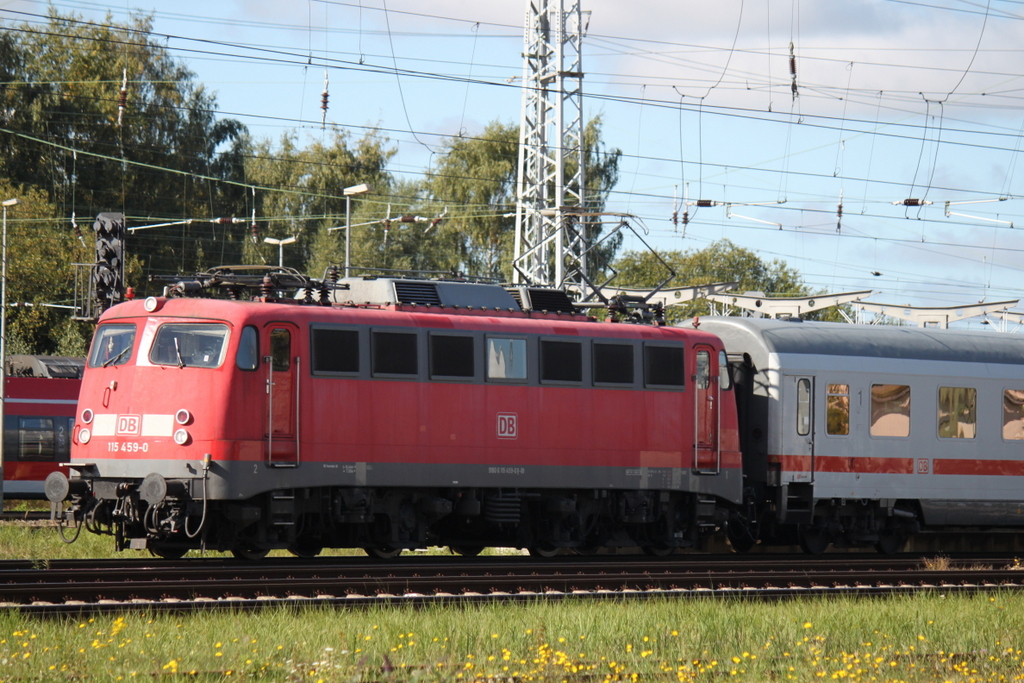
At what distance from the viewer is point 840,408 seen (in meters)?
23.7

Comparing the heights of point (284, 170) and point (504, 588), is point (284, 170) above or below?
above

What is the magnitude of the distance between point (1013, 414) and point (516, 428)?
1044cm

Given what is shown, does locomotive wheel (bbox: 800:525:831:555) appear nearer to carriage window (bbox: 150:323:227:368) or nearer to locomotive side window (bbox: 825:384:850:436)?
locomotive side window (bbox: 825:384:850:436)

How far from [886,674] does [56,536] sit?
17210mm

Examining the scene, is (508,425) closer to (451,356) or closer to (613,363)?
(451,356)

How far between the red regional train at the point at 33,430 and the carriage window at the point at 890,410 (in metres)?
23.5

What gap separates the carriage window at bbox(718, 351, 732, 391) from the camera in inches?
891

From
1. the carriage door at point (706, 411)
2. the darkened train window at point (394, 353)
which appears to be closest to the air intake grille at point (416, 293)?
the darkened train window at point (394, 353)

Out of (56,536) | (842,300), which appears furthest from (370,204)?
(56,536)

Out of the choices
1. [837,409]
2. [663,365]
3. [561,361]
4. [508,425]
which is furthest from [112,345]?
[837,409]

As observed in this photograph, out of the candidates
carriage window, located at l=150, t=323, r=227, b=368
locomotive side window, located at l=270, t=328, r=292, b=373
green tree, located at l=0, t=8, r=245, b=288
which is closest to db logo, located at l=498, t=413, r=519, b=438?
locomotive side window, located at l=270, t=328, r=292, b=373

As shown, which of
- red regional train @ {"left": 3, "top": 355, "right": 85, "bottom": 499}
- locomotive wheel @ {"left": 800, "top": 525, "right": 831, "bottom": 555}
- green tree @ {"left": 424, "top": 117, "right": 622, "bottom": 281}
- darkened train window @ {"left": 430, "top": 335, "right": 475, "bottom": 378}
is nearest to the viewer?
darkened train window @ {"left": 430, "top": 335, "right": 475, "bottom": 378}

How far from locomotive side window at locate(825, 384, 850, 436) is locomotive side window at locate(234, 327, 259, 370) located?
10512 mm

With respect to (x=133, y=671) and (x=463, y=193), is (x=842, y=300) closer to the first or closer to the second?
(x=133, y=671)
